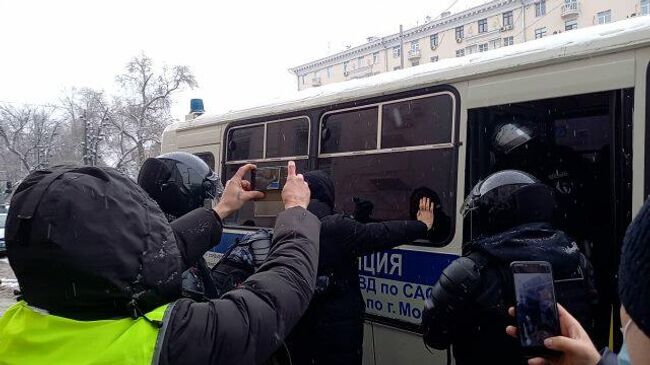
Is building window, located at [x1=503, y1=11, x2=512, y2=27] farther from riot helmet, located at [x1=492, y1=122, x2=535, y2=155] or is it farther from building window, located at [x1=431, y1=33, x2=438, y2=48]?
riot helmet, located at [x1=492, y1=122, x2=535, y2=155]

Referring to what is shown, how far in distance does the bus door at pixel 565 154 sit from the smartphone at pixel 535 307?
1.57m

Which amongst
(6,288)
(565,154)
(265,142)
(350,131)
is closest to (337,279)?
(350,131)

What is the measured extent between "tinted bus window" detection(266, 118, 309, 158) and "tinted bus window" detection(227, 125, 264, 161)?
0.47ft

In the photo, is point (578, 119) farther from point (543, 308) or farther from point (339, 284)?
point (543, 308)

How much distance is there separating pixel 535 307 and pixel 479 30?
55784mm

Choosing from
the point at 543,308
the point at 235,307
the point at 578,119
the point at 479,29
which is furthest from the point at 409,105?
the point at 479,29

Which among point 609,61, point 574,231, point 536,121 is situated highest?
point 609,61

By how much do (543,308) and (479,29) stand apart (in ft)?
183

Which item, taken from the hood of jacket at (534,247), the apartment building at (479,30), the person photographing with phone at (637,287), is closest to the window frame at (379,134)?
the hood of jacket at (534,247)

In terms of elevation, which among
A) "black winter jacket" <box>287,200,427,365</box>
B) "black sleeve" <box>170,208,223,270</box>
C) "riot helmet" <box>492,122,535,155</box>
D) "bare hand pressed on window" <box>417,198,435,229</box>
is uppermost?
"riot helmet" <box>492,122,535,155</box>

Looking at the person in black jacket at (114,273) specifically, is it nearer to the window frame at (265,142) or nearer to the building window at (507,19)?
the window frame at (265,142)

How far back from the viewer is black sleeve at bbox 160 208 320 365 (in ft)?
4.12

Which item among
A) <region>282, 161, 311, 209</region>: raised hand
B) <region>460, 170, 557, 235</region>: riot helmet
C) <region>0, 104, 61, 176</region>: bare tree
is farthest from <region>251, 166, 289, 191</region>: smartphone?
<region>0, 104, 61, 176</region>: bare tree

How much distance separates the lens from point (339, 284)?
3.12 meters
